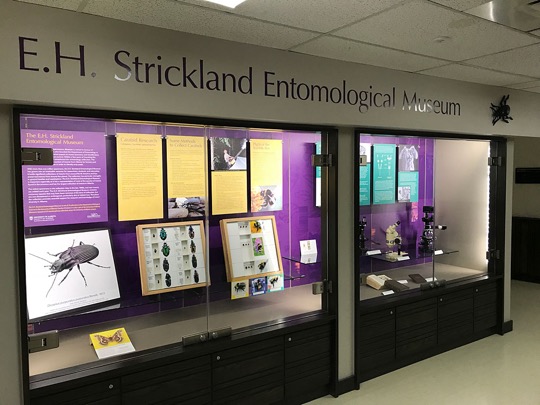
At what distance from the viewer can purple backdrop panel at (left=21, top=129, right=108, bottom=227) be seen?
2750 mm

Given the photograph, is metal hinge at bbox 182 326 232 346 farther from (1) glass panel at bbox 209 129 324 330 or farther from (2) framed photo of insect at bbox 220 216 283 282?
(2) framed photo of insect at bbox 220 216 283 282

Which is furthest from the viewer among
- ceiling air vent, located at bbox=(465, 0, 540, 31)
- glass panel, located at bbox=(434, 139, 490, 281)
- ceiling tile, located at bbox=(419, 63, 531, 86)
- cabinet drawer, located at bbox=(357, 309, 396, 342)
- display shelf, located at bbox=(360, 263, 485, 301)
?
glass panel, located at bbox=(434, 139, 490, 281)

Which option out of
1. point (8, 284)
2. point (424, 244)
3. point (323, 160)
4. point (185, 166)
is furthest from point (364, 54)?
point (8, 284)

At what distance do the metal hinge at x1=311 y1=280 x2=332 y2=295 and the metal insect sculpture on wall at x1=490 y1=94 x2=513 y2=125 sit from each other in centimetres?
261

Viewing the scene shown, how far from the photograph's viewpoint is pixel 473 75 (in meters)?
4.26

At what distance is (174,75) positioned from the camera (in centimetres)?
281

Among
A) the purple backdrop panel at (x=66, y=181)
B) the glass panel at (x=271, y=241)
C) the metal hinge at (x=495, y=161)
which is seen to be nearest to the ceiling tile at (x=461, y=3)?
the glass panel at (x=271, y=241)

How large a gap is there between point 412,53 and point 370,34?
0.64 metres

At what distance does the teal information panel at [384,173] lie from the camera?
449 cm

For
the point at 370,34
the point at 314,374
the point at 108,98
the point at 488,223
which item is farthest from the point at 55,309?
the point at 488,223

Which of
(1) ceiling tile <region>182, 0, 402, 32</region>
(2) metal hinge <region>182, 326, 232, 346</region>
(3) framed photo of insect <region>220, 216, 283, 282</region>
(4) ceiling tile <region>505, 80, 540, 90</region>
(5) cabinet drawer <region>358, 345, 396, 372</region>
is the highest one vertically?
(4) ceiling tile <region>505, 80, 540, 90</region>

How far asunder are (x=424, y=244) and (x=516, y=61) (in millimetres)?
2145

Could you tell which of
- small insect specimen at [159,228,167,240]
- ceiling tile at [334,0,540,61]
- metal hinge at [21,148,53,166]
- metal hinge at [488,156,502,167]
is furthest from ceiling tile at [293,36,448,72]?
metal hinge at [488,156,502,167]

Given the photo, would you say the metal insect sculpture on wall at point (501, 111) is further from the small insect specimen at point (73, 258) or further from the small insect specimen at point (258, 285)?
the small insect specimen at point (73, 258)
